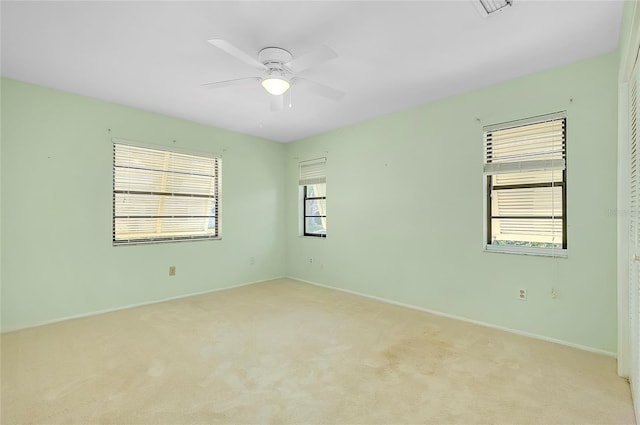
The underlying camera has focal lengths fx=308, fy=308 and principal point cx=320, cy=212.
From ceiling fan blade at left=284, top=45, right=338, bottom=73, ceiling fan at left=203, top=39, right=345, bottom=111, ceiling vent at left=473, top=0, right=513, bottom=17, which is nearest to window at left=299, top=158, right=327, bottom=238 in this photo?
ceiling fan at left=203, top=39, right=345, bottom=111

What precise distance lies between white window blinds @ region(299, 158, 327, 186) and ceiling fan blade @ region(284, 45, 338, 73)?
2.66 meters

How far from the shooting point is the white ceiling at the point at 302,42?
2.09m

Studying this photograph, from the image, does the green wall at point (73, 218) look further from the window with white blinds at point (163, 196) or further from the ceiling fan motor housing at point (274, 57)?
the ceiling fan motor housing at point (274, 57)

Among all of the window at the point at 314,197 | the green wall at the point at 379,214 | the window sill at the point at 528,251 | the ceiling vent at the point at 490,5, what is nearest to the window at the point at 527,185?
the window sill at the point at 528,251

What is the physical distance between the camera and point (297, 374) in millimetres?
2297

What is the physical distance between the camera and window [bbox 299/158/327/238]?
207 inches

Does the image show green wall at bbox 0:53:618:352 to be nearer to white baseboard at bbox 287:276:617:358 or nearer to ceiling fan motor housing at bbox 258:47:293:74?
white baseboard at bbox 287:276:617:358

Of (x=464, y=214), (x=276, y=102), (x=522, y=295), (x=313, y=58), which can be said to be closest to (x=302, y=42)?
(x=313, y=58)

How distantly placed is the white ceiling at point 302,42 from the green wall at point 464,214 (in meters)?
0.32

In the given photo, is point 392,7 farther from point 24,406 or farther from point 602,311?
point 24,406

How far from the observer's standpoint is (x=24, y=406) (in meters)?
1.92

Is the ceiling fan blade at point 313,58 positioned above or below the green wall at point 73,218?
above

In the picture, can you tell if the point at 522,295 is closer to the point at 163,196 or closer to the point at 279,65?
the point at 279,65

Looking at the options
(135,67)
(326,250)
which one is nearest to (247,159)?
(326,250)
